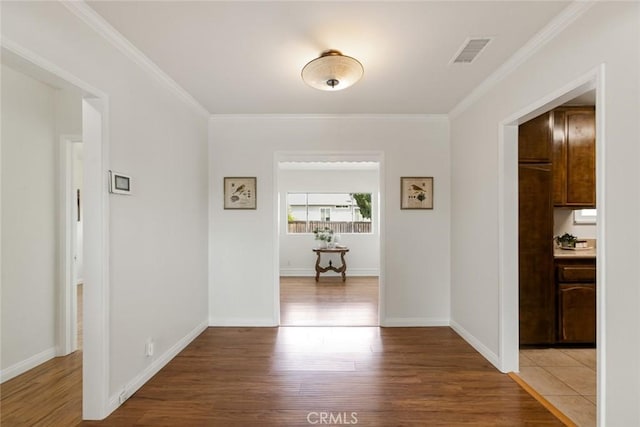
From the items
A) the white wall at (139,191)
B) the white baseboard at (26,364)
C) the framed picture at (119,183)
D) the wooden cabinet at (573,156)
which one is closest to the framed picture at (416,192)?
the wooden cabinet at (573,156)

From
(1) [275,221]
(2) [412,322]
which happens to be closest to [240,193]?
(1) [275,221]

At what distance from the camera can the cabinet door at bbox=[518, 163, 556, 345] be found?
325 cm

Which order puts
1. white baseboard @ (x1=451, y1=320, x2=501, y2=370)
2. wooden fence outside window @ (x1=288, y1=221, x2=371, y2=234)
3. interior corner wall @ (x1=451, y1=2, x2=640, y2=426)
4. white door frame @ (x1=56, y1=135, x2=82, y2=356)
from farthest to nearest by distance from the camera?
1. wooden fence outside window @ (x1=288, y1=221, x2=371, y2=234)
2. white door frame @ (x1=56, y1=135, x2=82, y2=356)
3. white baseboard @ (x1=451, y1=320, x2=501, y2=370)
4. interior corner wall @ (x1=451, y1=2, x2=640, y2=426)

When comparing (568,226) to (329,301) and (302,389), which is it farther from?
(302,389)

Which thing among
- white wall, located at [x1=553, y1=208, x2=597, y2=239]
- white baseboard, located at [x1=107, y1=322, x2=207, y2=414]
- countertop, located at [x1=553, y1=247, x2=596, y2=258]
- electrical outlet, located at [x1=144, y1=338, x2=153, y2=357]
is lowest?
white baseboard, located at [x1=107, y1=322, x2=207, y2=414]

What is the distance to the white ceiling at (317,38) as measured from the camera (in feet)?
6.44

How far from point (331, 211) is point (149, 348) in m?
5.50

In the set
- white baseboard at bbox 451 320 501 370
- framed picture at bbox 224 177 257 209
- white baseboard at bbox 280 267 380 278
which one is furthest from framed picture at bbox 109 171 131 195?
white baseboard at bbox 280 267 380 278

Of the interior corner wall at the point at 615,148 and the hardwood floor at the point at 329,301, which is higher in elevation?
the interior corner wall at the point at 615,148

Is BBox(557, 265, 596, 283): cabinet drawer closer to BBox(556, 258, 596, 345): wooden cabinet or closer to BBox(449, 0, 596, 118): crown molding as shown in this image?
BBox(556, 258, 596, 345): wooden cabinet

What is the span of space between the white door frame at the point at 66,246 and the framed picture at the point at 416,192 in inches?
133

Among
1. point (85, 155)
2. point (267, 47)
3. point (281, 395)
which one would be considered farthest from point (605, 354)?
point (85, 155)

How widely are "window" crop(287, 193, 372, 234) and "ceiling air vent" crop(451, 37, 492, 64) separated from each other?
5.22 meters

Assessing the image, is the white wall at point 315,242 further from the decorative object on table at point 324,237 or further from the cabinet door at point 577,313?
the cabinet door at point 577,313
